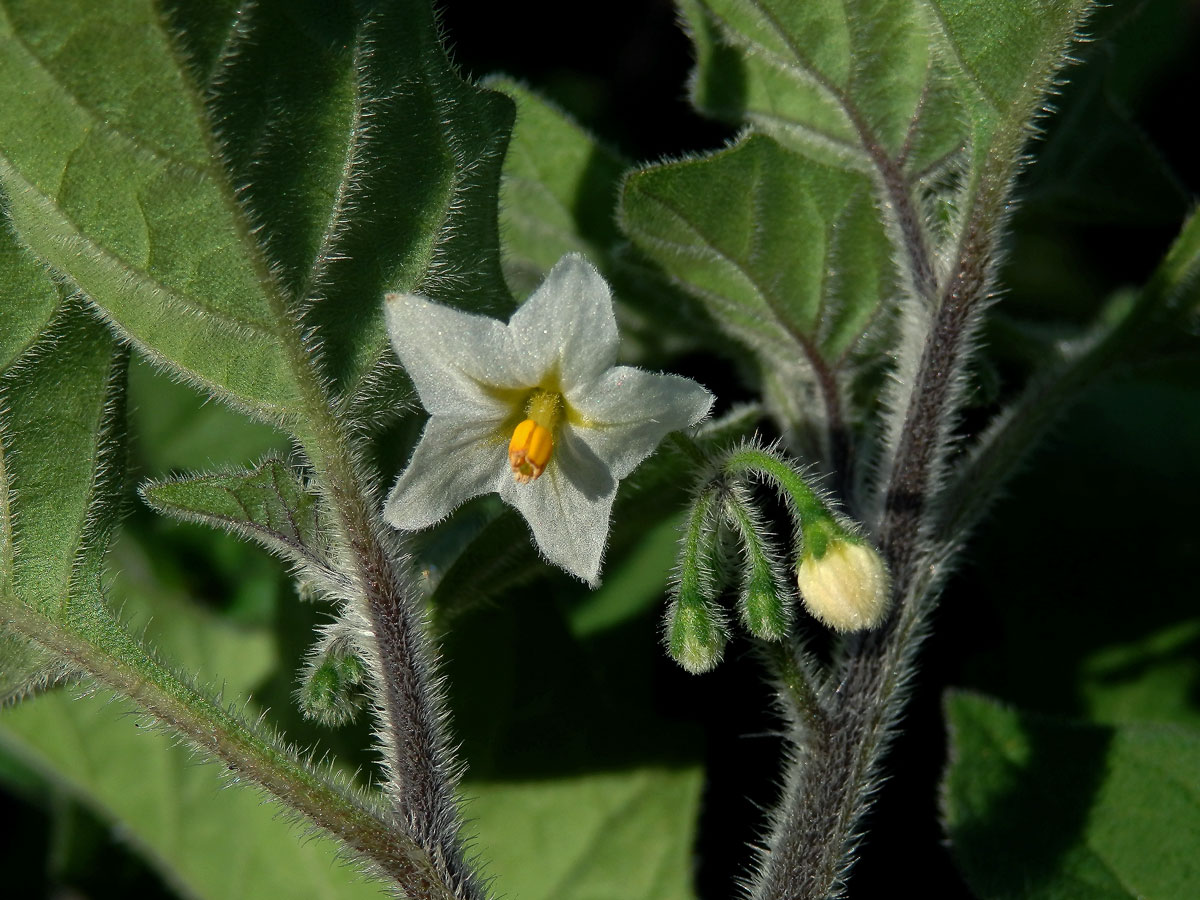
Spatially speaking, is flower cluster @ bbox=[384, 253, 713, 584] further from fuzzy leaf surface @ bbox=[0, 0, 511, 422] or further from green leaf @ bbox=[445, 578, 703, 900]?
green leaf @ bbox=[445, 578, 703, 900]

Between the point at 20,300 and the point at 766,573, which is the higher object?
the point at 20,300

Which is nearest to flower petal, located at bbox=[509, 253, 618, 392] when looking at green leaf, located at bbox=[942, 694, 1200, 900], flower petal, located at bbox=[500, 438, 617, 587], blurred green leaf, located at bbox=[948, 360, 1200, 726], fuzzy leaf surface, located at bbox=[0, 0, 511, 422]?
flower petal, located at bbox=[500, 438, 617, 587]

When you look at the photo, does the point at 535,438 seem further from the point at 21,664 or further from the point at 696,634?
the point at 21,664

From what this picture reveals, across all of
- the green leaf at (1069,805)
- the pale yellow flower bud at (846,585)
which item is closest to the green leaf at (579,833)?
the green leaf at (1069,805)

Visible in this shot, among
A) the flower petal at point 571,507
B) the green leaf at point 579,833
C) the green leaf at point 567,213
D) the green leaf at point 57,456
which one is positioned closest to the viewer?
the flower petal at point 571,507

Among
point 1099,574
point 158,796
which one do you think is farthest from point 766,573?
point 158,796

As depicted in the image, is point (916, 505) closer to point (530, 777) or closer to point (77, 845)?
point (530, 777)

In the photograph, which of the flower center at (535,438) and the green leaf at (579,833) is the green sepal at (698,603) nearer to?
the flower center at (535,438)

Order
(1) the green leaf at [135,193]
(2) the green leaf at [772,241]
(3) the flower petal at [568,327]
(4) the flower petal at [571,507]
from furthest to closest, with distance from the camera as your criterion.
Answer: (2) the green leaf at [772,241] → (4) the flower petal at [571,507] → (3) the flower petal at [568,327] → (1) the green leaf at [135,193]
